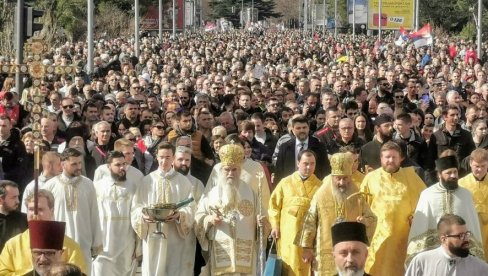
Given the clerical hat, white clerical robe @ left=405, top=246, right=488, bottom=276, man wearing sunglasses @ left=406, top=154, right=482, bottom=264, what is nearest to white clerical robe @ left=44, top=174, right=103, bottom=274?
man wearing sunglasses @ left=406, top=154, right=482, bottom=264

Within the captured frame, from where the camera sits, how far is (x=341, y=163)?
1146 cm

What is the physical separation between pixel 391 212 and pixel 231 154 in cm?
163

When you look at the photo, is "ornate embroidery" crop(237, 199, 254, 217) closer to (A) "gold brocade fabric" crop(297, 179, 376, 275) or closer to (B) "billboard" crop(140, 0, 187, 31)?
(A) "gold brocade fabric" crop(297, 179, 376, 275)

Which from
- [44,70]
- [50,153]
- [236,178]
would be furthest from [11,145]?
[44,70]

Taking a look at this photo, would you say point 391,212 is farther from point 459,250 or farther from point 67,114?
point 67,114

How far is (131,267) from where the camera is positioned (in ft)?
42.1

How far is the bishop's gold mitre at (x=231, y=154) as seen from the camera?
11.8 metres

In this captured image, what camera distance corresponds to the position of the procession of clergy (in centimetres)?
1153

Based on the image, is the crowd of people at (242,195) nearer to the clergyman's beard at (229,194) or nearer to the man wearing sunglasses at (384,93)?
the clergyman's beard at (229,194)

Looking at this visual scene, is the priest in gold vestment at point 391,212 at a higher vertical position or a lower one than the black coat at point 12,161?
lower

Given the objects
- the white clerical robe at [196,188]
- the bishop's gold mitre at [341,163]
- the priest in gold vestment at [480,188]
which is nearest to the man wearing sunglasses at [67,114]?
the white clerical robe at [196,188]

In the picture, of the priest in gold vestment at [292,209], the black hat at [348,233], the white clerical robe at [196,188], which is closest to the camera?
the black hat at [348,233]

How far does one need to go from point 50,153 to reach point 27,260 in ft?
12.1

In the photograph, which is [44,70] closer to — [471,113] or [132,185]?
[132,185]
